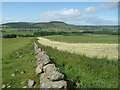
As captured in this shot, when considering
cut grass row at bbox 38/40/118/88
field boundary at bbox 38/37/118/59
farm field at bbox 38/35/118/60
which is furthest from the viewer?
farm field at bbox 38/35/118/60

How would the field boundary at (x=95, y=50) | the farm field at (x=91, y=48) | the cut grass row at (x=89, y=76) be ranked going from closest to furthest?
1. the cut grass row at (x=89, y=76)
2. the field boundary at (x=95, y=50)
3. the farm field at (x=91, y=48)

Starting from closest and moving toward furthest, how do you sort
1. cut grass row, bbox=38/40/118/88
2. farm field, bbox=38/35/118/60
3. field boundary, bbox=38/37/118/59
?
cut grass row, bbox=38/40/118/88
field boundary, bbox=38/37/118/59
farm field, bbox=38/35/118/60

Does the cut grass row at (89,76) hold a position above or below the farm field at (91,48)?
above

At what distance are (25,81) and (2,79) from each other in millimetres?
1807

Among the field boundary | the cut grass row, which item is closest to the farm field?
the field boundary

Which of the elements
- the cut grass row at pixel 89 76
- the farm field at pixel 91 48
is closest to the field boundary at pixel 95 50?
the farm field at pixel 91 48

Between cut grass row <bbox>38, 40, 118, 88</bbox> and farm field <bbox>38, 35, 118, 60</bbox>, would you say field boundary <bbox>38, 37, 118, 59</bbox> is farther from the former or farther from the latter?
cut grass row <bbox>38, 40, 118, 88</bbox>

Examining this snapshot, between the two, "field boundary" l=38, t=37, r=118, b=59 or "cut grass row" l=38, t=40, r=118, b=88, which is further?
"field boundary" l=38, t=37, r=118, b=59

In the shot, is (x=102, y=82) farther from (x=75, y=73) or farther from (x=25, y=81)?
(x=25, y=81)

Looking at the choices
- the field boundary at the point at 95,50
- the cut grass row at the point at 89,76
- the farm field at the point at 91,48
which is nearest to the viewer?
the cut grass row at the point at 89,76

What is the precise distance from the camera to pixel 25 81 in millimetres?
8953

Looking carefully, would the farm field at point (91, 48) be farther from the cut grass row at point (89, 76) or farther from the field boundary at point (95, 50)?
the cut grass row at point (89, 76)

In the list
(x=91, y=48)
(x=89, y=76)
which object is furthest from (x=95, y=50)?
(x=89, y=76)

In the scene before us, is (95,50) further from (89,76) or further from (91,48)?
(89,76)
